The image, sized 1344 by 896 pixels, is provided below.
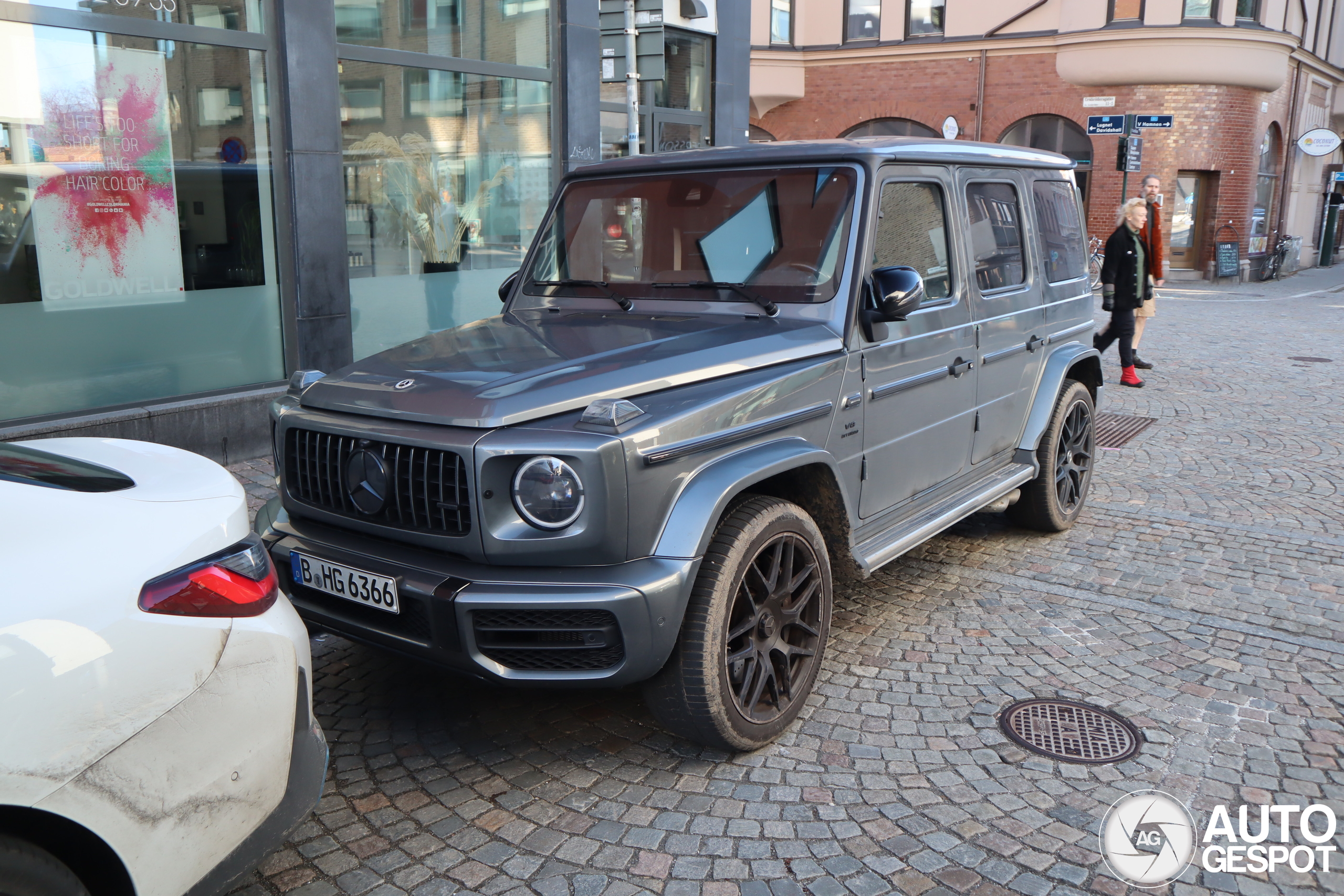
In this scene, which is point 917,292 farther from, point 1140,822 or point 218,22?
point 218,22

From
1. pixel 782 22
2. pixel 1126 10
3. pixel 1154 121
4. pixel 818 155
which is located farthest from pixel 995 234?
pixel 782 22

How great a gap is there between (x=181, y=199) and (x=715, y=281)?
4.98m

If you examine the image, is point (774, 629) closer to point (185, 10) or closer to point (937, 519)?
point (937, 519)

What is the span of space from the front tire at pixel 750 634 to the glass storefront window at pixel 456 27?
6.61 m

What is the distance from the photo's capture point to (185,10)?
741 cm

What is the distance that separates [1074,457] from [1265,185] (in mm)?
26720

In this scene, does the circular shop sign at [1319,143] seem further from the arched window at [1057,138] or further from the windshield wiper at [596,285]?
the windshield wiper at [596,285]

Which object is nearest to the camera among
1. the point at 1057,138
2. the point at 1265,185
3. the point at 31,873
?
the point at 31,873

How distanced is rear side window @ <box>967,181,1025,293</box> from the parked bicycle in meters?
25.8

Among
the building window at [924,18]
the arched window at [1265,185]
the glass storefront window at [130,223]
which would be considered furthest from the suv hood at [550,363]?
the arched window at [1265,185]

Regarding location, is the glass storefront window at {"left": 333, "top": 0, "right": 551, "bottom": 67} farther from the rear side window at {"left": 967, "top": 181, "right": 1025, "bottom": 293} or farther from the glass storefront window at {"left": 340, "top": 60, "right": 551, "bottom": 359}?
the rear side window at {"left": 967, "top": 181, "right": 1025, "bottom": 293}

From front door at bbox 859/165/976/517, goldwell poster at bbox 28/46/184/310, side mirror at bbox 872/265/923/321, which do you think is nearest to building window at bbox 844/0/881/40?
goldwell poster at bbox 28/46/184/310

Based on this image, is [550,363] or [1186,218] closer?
[550,363]

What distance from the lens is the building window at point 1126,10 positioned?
2433cm
